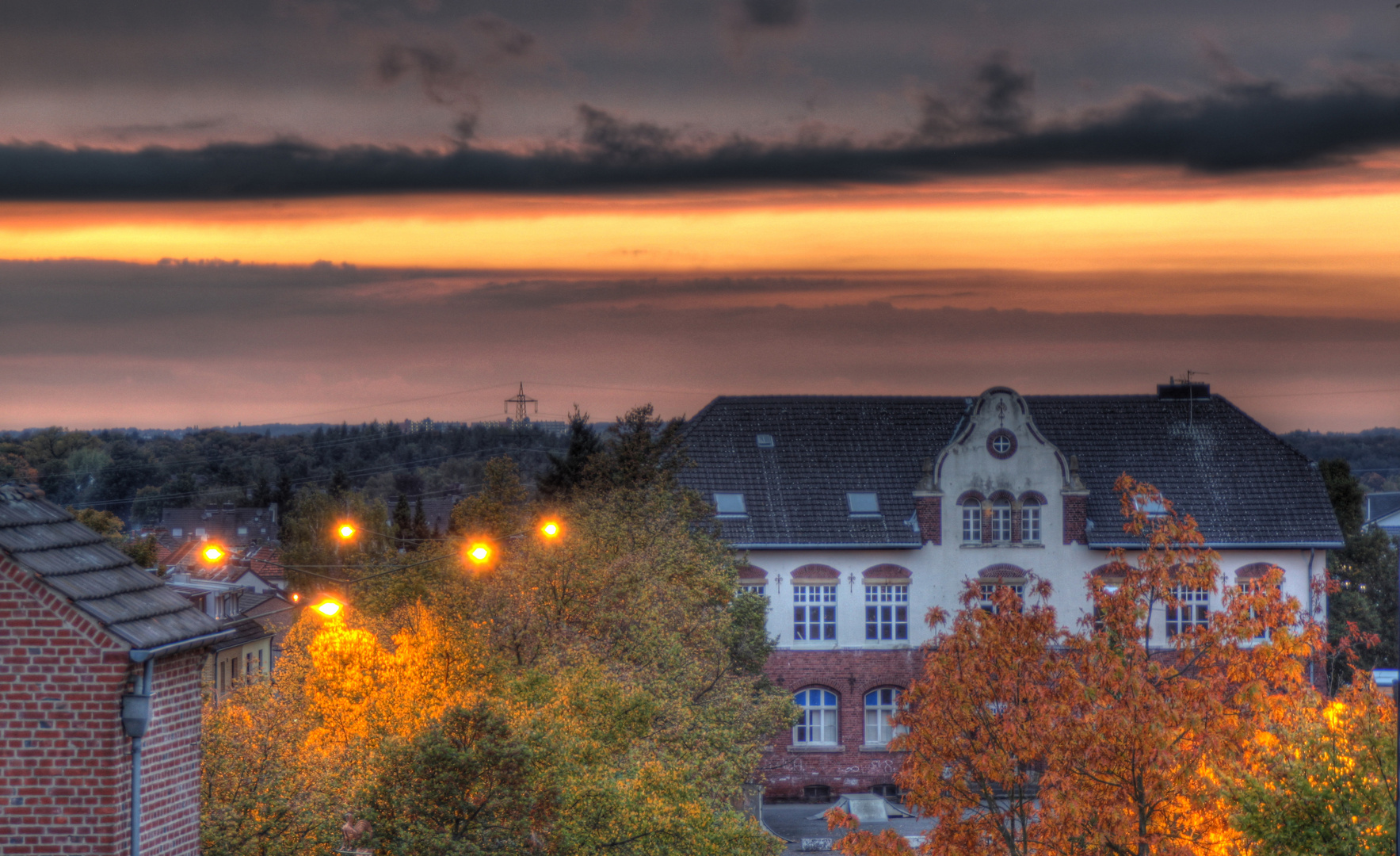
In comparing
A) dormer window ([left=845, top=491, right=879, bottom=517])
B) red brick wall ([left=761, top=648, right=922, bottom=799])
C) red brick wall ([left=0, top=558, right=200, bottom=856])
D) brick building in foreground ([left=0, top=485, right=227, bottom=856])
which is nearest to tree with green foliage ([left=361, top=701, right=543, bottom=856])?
brick building in foreground ([left=0, top=485, right=227, bottom=856])

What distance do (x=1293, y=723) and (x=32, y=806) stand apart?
15.9 m

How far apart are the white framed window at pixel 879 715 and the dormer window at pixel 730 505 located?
782 centimetres

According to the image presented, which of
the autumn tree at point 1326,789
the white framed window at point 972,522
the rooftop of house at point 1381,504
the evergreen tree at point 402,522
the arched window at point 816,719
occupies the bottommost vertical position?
the arched window at point 816,719

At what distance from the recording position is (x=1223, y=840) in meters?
21.0

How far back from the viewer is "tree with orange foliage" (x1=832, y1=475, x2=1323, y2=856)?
819 inches

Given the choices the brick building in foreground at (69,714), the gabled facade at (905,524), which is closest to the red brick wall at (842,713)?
the gabled facade at (905,524)

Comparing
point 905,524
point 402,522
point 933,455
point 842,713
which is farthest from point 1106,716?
point 402,522

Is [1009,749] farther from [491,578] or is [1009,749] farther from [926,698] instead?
[491,578]

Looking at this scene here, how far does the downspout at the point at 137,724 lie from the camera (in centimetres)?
1158

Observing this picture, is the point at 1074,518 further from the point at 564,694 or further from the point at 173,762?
the point at 173,762

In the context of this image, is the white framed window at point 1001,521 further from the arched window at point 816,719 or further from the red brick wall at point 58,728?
the red brick wall at point 58,728

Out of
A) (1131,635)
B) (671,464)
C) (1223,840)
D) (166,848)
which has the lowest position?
(1223,840)

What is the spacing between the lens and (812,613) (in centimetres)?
5072

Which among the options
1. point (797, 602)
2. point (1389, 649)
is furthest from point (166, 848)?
point (1389, 649)
